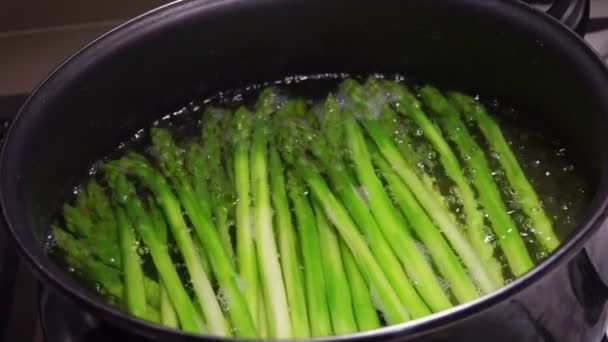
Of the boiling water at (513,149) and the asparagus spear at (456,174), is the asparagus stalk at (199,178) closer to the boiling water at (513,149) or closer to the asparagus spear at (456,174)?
the boiling water at (513,149)

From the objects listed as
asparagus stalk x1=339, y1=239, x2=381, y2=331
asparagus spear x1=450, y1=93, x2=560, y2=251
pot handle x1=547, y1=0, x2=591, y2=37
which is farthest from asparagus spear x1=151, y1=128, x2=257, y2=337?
pot handle x1=547, y1=0, x2=591, y2=37

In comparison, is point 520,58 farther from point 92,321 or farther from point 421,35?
point 92,321

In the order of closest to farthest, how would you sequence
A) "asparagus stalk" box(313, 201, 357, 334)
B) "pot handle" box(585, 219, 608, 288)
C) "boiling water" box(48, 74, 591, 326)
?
"pot handle" box(585, 219, 608, 288) < "asparagus stalk" box(313, 201, 357, 334) < "boiling water" box(48, 74, 591, 326)

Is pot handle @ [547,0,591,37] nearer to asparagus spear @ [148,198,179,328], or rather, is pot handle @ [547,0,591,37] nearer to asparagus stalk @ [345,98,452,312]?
asparagus stalk @ [345,98,452,312]

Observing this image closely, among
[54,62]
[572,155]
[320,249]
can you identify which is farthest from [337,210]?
Answer: [54,62]

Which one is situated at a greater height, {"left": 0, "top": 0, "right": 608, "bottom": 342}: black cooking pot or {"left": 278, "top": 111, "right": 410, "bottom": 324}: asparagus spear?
{"left": 0, "top": 0, "right": 608, "bottom": 342}: black cooking pot

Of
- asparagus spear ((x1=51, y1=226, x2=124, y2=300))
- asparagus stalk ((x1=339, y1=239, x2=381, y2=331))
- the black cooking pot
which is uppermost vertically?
the black cooking pot
